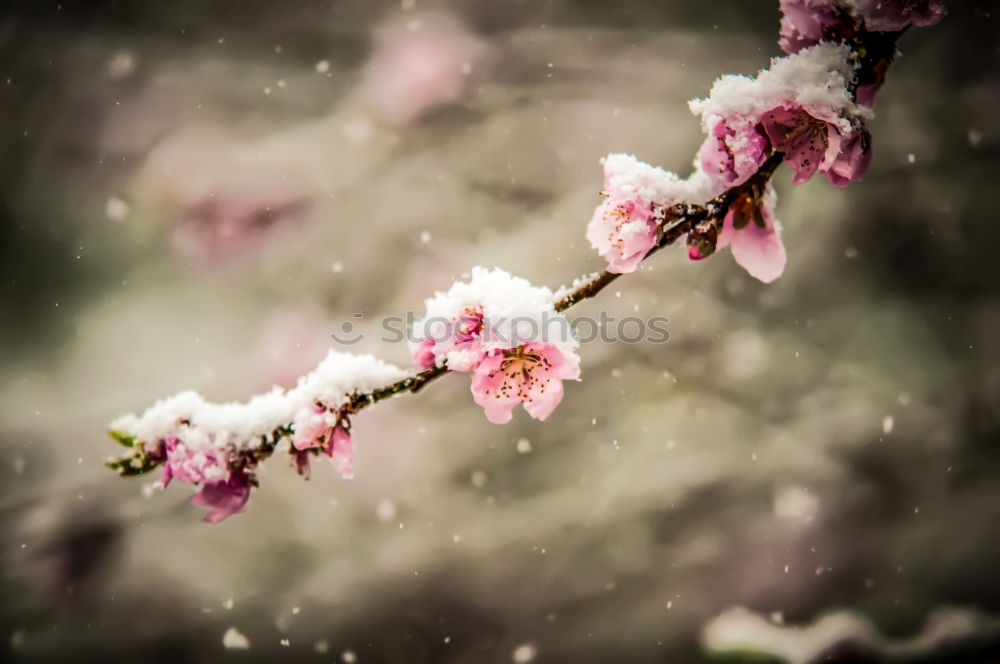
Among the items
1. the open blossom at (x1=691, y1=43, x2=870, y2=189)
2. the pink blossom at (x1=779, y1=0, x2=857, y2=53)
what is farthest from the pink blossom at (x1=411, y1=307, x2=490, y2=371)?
the pink blossom at (x1=779, y1=0, x2=857, y2=53)

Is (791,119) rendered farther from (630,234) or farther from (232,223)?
(232,223)

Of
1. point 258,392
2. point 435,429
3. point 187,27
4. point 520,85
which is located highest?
point 187,27

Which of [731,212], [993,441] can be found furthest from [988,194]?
[731,212]

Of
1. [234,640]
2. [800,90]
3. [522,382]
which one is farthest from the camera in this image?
[234,640]

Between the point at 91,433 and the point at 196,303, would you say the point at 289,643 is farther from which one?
the point at 196,303

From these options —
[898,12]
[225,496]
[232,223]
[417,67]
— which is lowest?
[225,496]

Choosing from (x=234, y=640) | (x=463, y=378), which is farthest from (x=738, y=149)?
(x=234, y=640)

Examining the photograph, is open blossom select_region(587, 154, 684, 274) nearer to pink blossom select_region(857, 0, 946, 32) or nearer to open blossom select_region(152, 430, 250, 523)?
pink blossom select_region(857, 0, 946, 32)
